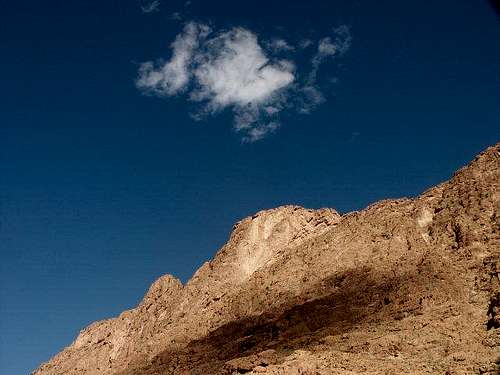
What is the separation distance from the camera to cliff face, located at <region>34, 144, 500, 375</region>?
114 feet

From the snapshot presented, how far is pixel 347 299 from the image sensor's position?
48.6 metres

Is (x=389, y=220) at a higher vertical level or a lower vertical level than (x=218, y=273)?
lower

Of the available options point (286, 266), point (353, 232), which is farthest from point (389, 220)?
point (286, 266)

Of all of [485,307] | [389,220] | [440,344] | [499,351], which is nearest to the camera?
[499,351]

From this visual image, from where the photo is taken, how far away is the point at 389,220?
57.8 m

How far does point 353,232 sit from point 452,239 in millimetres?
10950

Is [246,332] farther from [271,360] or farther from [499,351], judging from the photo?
[499,351]

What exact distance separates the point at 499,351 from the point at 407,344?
5.51 metres

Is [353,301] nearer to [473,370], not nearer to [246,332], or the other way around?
[246,332]

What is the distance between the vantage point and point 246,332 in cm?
5312

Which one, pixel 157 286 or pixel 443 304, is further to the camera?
pixel 157 286

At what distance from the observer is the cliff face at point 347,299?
114ft

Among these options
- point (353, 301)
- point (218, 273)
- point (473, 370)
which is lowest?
point (473, 370)

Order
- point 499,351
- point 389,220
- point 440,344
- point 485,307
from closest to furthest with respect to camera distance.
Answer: point 499,351 → point 440,344 → point 485,307 → point 389,220
